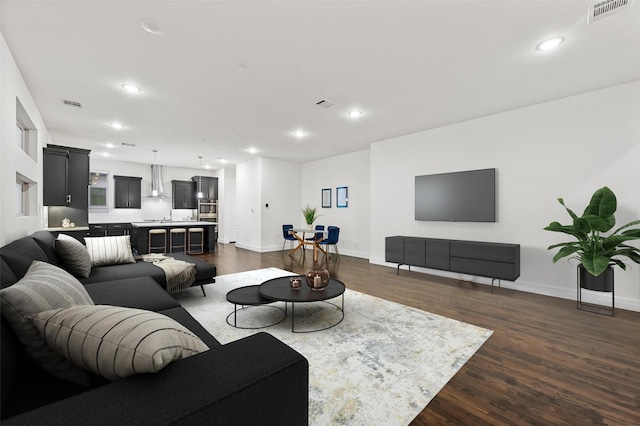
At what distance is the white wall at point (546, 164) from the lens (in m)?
3.47

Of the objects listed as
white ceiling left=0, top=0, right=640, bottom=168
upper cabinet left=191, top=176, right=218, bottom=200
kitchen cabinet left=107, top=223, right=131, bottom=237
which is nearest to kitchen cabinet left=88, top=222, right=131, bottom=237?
kitchen cabinet left=107, top=223, right=131, bottom=237

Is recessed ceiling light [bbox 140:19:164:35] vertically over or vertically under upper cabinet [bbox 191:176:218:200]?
over

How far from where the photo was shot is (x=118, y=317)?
1.06 m

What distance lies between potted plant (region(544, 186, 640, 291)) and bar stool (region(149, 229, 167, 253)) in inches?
324

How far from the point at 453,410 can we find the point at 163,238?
7.75 m

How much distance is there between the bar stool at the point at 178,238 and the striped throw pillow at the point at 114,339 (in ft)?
24.0

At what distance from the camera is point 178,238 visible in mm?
7836

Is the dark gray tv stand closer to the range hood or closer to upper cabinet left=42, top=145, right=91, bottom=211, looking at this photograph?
upper cabinet left=42, top=145, right=91, bottom=211

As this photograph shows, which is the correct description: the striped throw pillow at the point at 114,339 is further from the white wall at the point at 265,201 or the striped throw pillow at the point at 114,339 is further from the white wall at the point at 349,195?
the white wall at the point at 265,201

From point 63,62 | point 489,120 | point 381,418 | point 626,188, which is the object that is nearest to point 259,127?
point 63,62

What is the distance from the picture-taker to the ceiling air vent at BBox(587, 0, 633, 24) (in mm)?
2100

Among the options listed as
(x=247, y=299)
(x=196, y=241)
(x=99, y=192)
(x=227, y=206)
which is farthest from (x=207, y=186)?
(x=247, y=299)

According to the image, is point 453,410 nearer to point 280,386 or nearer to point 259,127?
point 280,386

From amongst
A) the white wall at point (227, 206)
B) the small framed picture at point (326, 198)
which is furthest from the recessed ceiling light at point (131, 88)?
the white wall at point (227, 206)
